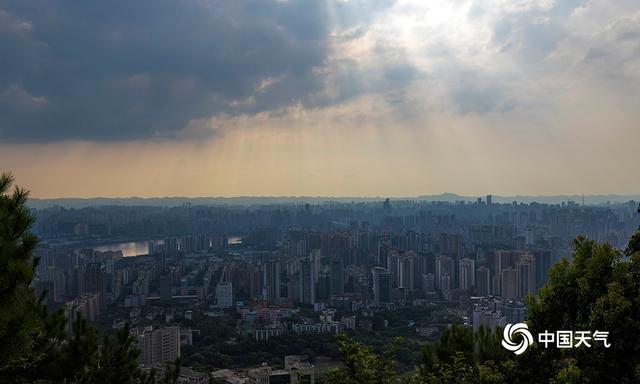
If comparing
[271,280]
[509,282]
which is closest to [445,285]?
[509,282]

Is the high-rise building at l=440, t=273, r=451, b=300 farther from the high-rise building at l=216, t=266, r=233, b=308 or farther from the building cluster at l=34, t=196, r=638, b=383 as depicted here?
the high-rise building at l=216, t=266, r=233, b=308

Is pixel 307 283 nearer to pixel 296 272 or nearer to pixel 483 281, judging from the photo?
pixel 296 272

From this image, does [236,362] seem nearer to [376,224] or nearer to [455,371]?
[455,371]

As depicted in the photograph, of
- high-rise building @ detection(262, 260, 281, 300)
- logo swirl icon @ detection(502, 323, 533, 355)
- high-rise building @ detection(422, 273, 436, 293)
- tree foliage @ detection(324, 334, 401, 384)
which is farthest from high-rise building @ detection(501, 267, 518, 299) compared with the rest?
tree foliage @ detection(324, 334, 401, 384)

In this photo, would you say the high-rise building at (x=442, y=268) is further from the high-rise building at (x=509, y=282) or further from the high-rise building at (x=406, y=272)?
the high-rise building at (x=509, y=282)

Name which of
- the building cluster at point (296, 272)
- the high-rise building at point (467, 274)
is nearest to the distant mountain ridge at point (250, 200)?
the building cluster at point (296, 272)
